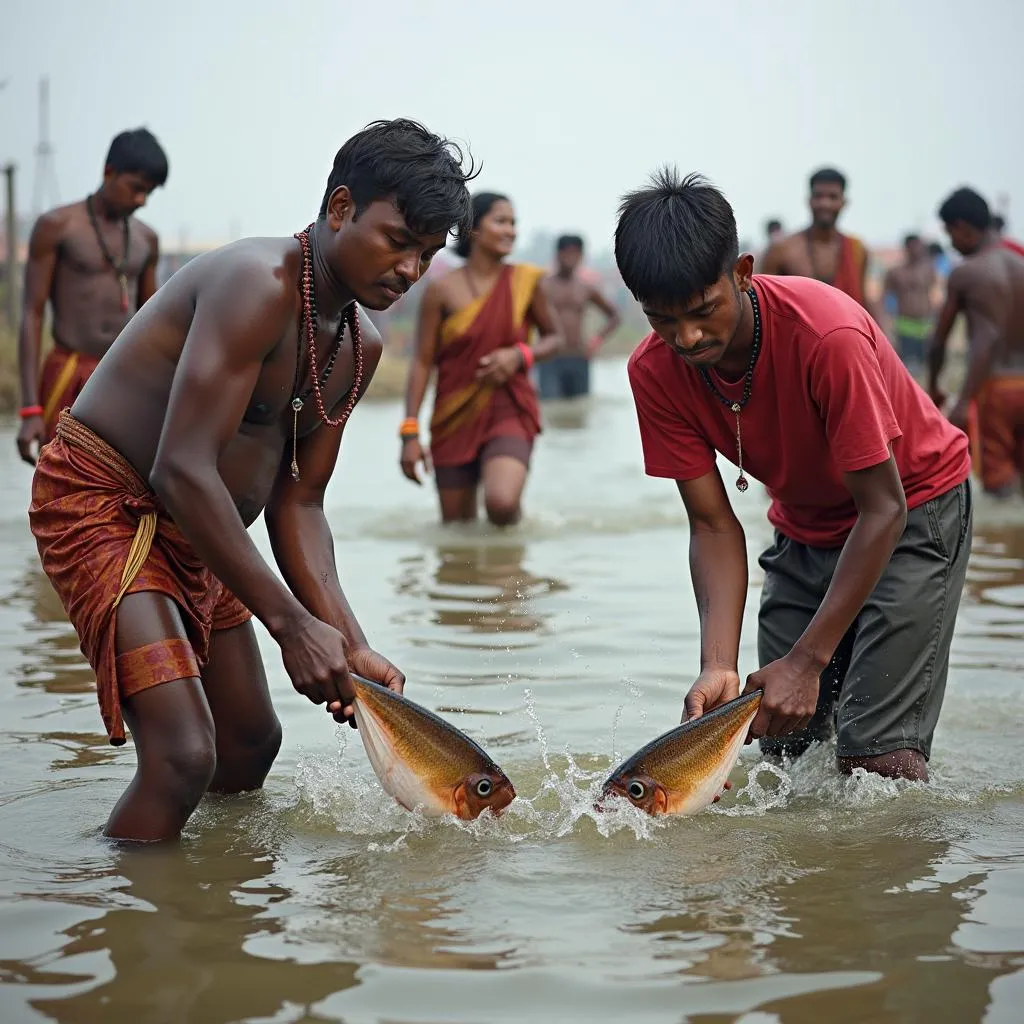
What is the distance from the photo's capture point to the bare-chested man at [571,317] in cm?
1834

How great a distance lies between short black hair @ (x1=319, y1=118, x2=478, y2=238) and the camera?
11.9 feet

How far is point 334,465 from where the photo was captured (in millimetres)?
4145

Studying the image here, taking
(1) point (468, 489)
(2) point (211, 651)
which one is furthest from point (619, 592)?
(2) point (211, 651)

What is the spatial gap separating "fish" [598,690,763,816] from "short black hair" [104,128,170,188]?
4.72 metres

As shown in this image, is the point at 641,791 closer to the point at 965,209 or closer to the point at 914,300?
the point at 965,209

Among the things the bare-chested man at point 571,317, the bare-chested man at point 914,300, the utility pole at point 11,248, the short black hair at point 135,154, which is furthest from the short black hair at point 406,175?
the bare-chested man at point 914,300

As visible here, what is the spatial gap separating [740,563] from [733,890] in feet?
3.23

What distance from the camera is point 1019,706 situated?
5.23m

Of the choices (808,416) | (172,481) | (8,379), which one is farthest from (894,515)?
(8,379)

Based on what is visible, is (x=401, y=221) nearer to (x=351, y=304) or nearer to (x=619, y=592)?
(x=351, y=304)

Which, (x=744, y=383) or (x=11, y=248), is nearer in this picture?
(x=744, y=383)

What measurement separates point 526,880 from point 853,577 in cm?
108

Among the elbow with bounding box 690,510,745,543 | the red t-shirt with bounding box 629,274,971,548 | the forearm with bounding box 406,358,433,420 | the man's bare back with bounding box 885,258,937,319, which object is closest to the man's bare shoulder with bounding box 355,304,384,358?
the red t-shirt with bounding box 629,274,971,548

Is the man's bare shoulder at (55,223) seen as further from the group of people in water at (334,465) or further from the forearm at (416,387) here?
the group of people in water at (334,465)
